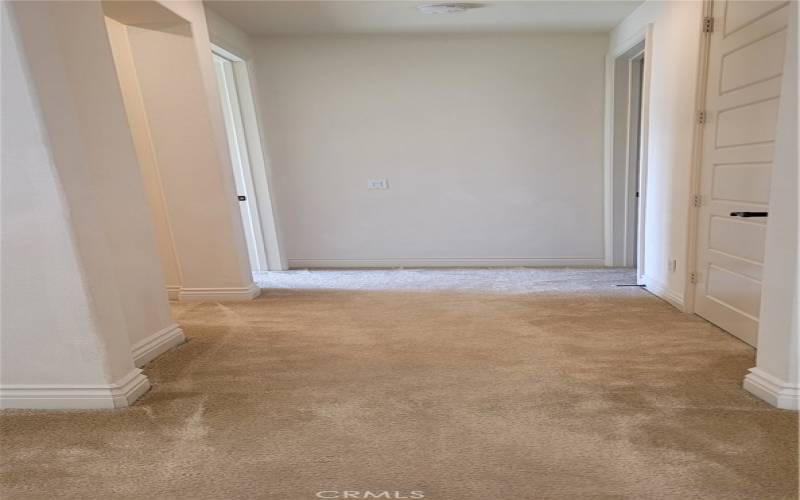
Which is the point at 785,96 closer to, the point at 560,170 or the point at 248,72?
the point at 560,170

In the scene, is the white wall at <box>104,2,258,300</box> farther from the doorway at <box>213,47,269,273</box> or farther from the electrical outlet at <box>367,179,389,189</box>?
the electrical outlet at <box>367,179,389,189</box>

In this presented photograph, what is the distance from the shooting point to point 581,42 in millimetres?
4051

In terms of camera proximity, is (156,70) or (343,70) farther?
(343,70)

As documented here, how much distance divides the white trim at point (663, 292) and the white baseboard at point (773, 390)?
1188mm

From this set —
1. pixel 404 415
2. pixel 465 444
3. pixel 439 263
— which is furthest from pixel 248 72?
pixel 465 444

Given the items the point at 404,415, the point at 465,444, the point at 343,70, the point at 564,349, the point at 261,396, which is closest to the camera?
the point at 465,444

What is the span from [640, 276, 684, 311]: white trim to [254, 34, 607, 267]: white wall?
3.56ft

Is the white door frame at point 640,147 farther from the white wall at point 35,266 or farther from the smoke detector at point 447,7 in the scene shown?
the white wall at point 35,266

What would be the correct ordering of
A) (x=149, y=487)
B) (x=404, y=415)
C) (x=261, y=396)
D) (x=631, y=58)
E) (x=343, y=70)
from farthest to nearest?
(x=343, y=70)
(x=631, y=58)
(x=261, y=396)
(x=404, y=415)
(x=149, y=487)

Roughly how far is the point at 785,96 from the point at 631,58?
9.23 feet

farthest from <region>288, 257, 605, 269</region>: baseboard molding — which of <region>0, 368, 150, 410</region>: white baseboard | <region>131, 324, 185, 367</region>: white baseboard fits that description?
<region>0, 368, 150, 410</region>: white baseboard

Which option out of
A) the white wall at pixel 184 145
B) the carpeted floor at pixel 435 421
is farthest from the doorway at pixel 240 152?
the carpeted floor at pixel 435 421

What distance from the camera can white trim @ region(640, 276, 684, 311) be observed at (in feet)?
9.73

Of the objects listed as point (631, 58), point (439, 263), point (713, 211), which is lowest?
point (439, 263)
